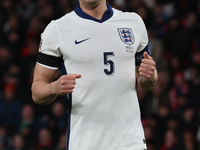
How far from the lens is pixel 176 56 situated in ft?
27.9

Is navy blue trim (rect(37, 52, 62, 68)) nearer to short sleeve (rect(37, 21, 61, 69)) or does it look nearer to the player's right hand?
short sleeve (rect(37, 21, 61, 69))

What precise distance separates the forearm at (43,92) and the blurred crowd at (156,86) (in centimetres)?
432

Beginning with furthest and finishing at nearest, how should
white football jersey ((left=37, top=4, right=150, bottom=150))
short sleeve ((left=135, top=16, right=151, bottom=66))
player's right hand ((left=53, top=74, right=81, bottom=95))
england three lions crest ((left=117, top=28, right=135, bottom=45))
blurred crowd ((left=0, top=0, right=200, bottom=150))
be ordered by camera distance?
blurred crowd ((left=0, top=0, right=200, bottom=150)), short sleeve ((left=135, top=16, right=151, bottom=66)), england three lions crest ((left=117, top=28, right=135, bottom=45)), white football jersey ((left=37, top=4, right=150, bottom=150)), player's right hand ((left=53, top=74, right=81, bottom=95))

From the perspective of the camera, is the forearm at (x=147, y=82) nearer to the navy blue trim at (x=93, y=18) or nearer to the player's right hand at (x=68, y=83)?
the navy blue trim at (x=93, y=18)

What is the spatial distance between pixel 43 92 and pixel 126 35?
0.82 m

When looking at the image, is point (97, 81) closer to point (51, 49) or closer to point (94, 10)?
point (51, 49)

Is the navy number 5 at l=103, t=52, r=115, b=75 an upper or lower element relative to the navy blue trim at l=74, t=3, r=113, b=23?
lower

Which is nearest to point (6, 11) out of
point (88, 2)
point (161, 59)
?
point (161, 59)

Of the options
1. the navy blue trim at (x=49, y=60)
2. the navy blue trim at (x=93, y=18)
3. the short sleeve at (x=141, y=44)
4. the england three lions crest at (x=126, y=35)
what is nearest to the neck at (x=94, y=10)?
the navy blue trim at (x=93, y=18)

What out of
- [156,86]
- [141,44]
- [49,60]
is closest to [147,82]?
[141,44]

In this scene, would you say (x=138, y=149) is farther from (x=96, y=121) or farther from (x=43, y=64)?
(x=43, y=64)

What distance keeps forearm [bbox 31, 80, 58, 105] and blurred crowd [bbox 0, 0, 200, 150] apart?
432 cm

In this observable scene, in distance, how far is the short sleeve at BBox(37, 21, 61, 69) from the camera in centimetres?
298

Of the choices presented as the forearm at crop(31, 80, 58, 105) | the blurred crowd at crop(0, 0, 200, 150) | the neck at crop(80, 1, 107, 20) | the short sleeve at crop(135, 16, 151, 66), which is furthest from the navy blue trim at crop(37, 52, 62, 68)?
the blurred crowd at crop(0, 0, 200, 150)
